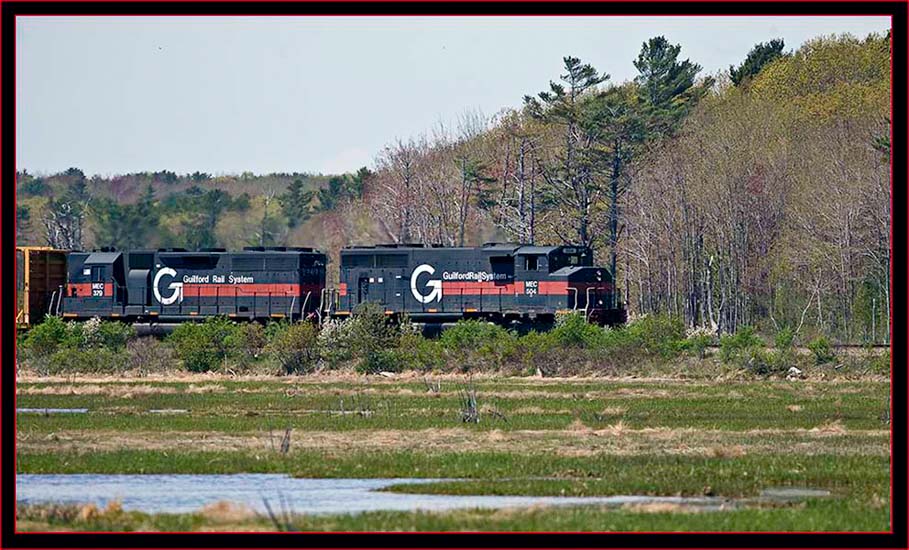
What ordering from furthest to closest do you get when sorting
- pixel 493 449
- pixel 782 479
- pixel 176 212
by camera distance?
pixel 176 212
pixel 493 449
pixel 782 479

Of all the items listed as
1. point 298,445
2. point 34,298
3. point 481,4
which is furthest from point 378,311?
point 481,4

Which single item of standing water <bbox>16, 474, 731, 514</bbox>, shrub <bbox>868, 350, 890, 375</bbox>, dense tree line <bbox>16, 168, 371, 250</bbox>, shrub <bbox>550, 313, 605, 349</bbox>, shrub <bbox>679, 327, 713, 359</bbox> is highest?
dense tree line <bbox>16, 168, 371, 250</bbox>

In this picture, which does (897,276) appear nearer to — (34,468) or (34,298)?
(34,468)

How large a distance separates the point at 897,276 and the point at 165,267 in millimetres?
49688

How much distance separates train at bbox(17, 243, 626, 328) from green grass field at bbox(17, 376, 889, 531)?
14.6 metres

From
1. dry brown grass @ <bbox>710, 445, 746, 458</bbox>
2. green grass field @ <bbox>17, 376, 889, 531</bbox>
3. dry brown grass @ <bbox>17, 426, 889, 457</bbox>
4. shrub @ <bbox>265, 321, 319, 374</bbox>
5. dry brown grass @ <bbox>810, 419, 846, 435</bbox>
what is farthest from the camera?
shrub @ <bbox>265, 321, 319, 374</bbox>

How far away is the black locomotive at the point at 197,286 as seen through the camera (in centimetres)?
5944

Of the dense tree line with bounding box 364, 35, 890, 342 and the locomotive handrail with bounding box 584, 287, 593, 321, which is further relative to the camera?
the dense tree line with bounding box 364, 35, 890, 342

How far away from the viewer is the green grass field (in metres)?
Answer: 17.2

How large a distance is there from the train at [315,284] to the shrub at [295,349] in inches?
332

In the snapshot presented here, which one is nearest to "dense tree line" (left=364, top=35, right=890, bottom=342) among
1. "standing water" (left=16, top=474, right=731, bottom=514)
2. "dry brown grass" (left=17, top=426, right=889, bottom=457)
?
"dry brown grass" (left=17, top=426, right=889, bottom=457)

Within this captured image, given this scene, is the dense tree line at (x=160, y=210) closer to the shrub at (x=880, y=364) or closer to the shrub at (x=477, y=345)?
the shrub at (x=477, y=345)

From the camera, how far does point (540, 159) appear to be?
3317 inches

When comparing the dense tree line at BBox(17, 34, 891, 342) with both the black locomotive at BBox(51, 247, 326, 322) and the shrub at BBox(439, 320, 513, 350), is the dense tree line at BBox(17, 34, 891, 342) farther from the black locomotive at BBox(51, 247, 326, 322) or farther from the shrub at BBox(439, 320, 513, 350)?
the black locomotive at BBox(51, 247, 326, 322)
